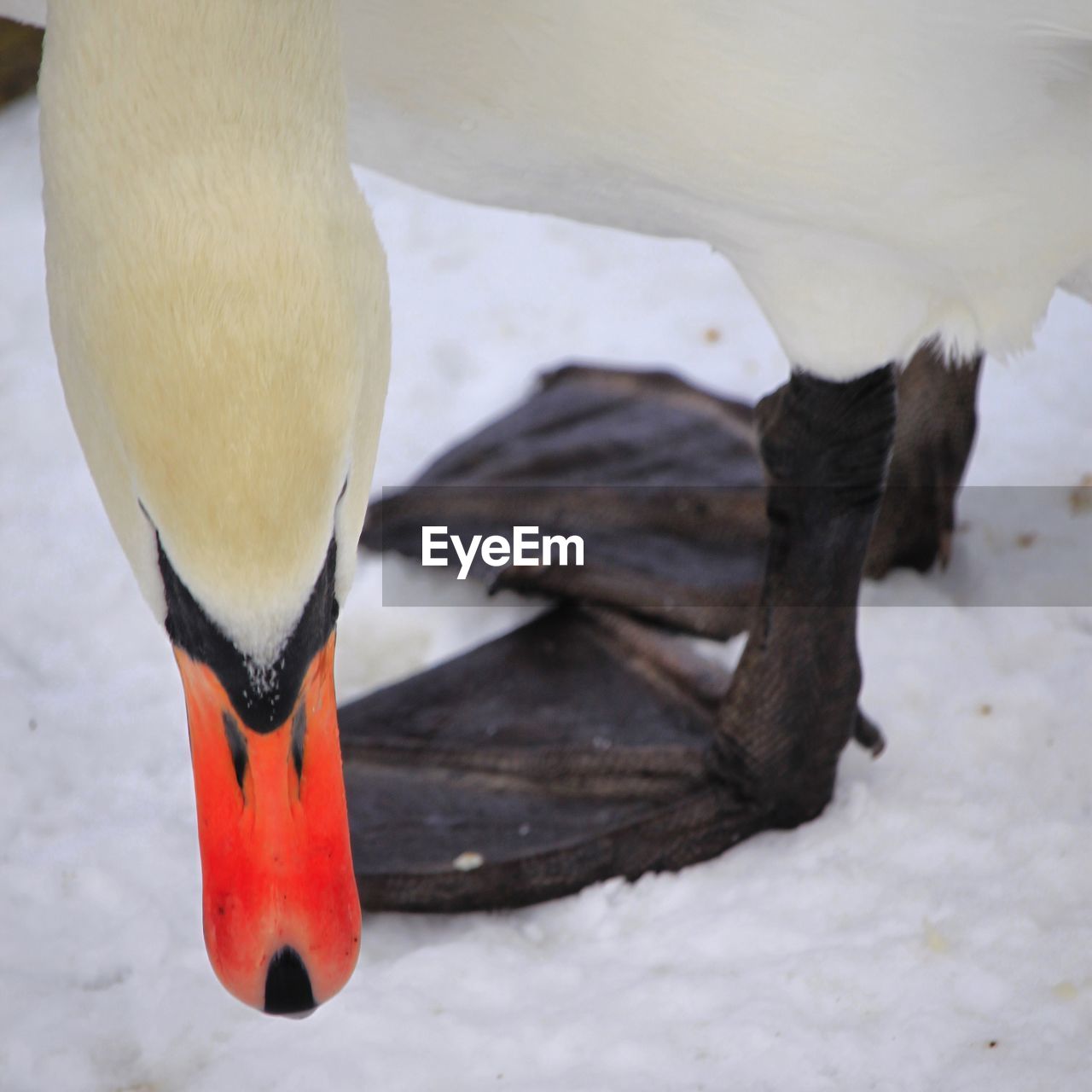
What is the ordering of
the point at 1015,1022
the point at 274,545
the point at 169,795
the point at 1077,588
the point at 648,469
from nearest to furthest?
1. the point at 274,545
2. the point at 1015,1022
3. the point at 169,795
4. the point at 1077,588
5. the point at 648,469

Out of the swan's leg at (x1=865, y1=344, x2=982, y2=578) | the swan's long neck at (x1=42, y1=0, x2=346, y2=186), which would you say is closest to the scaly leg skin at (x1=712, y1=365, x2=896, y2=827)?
the swan's leg at (x1=865, y1=344, x2=982, y2=578)

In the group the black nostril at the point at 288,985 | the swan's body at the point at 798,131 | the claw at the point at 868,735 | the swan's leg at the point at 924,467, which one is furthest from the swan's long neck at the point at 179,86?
the swan's leg at the point at 924,467

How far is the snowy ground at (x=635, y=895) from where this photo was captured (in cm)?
157

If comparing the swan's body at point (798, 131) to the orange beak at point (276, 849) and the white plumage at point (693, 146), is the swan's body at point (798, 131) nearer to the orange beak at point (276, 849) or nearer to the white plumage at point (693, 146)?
the white plumage at point (693, 146)

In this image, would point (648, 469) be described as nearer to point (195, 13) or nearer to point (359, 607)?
point (359, 607)

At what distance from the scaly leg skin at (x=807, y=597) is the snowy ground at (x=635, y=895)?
0.10m

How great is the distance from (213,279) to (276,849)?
1.56ft

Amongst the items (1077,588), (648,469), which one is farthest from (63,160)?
(1077,588)

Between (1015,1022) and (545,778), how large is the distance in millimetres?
642

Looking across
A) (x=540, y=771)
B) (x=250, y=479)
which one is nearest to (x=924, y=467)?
(x=540, y=771)

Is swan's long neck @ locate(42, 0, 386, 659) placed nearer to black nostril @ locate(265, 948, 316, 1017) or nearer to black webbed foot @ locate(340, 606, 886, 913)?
black nostril @ locate(265, 948, 316, 1017)

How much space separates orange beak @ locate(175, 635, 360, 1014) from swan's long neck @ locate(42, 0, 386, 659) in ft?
0.43

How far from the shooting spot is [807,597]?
1.82 m

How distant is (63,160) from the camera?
3.50 feet
